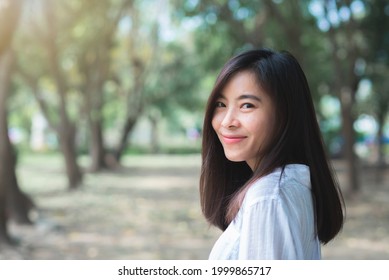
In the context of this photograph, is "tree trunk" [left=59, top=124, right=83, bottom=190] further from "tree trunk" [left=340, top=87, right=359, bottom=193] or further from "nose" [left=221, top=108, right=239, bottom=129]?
"nose" [left=221, top=108, right=239, bottom=129]

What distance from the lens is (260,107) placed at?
89 centimetres

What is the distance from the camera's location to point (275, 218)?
79 cm

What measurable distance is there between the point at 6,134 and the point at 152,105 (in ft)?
26.8

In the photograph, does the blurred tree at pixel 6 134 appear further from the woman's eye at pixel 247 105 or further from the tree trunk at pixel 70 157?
the woman's eye at pixel 247 105

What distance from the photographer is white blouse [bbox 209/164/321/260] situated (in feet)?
2.60

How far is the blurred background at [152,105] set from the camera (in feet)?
13.7

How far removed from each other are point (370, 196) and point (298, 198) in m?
6.10

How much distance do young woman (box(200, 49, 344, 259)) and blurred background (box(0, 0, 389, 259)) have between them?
265 centimetres

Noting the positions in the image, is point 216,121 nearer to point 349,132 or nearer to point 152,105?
point 349,132

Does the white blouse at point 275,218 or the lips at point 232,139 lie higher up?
the lips at point 232,139

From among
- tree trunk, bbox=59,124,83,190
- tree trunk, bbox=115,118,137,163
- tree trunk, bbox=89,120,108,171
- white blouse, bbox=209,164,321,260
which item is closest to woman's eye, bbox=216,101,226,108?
white blouse, bbox=209,164,321,260
